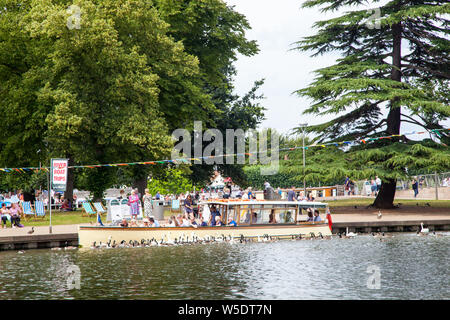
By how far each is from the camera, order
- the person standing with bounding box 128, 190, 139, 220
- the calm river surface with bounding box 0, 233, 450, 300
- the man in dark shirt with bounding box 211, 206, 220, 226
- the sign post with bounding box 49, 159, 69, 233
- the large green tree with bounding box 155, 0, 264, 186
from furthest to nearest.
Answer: the large green tree with bounding box 155, 0, 264, 186
the person standing with bounding box 128, 190, 139, 220
the man in dark shirt with bounding box 211, 206, 220, 226
the sign post with bounding box 49, 159, 69, 233
the calm river surface with bounding box 0, 233, 450, 300

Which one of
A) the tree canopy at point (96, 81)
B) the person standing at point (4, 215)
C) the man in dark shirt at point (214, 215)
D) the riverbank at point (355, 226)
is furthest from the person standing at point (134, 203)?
the person standing at point (4, 215)

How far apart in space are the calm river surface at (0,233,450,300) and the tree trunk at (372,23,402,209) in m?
16.5

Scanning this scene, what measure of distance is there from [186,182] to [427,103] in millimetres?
28815

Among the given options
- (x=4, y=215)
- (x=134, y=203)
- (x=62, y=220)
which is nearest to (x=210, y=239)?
(x=134, y=203)

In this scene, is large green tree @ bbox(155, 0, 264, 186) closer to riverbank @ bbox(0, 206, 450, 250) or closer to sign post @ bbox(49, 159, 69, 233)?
riverbank @ bbox(0, 206, 450, 250)

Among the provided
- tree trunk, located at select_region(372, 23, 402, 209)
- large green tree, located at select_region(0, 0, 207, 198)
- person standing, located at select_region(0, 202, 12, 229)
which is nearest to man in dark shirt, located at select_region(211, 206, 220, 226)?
large green tree, located at select_region(0, 0, 207, 198)

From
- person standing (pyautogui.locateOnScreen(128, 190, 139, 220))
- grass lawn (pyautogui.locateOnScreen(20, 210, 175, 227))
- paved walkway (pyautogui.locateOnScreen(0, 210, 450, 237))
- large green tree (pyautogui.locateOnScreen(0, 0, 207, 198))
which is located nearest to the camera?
paved walkway (pyautogui.locateOnScreen(0, 210, 450, 237))

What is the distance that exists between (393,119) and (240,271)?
2982cm

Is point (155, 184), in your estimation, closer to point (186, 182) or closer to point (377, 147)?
point (186, 182)

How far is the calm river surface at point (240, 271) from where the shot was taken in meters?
18.2

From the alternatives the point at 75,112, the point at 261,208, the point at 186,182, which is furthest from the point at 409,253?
the point at 186,182

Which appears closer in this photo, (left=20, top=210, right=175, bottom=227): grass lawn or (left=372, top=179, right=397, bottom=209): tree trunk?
(left=20, top=210, right=175, bottom=227): grass lawn

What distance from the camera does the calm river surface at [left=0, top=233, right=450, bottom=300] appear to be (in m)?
18.2

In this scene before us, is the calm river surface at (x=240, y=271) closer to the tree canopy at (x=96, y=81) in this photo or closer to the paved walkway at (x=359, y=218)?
the paved walkway at (x=359, y=218)
